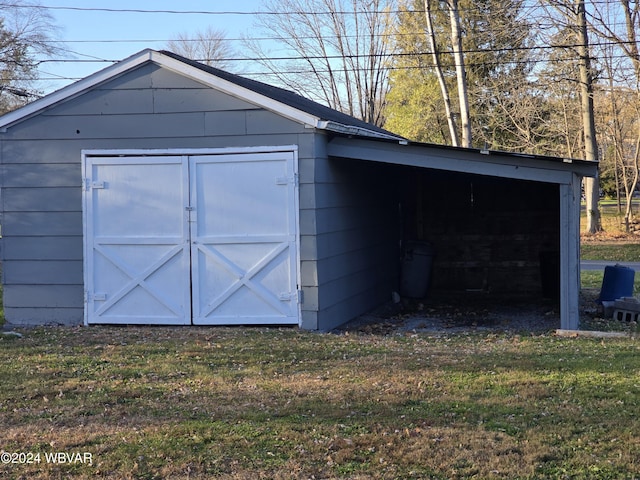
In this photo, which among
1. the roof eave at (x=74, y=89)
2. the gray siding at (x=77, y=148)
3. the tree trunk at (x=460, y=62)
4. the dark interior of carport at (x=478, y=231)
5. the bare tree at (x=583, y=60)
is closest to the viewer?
the gray siding at (x=77, y=148)

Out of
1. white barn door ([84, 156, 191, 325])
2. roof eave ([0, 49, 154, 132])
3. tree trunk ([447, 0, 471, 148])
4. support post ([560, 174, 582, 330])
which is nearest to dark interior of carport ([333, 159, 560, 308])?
support post ([560, 174, 582, 330])

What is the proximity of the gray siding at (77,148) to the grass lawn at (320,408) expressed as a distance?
1410mm

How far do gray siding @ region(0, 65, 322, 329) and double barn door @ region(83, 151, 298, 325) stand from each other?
179mm

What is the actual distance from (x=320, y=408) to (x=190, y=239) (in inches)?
170

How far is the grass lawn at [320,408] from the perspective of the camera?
4457mm

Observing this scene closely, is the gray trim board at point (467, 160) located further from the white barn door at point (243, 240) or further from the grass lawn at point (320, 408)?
the grass lawn at point (320, 408)

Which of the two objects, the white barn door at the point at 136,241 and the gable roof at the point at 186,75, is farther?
the white barn door at the point at 136,241

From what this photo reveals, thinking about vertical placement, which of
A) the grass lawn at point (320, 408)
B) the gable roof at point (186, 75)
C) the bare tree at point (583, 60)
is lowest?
the grass lawn at point (320, 408)

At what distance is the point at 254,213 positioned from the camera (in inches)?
368

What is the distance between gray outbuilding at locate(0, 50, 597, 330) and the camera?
363 inches

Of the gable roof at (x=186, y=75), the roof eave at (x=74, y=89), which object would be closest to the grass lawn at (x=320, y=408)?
the gable roof at (x=186, y=75)

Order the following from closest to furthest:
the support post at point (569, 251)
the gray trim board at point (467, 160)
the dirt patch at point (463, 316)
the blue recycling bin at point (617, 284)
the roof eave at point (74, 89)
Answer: the gray trim board at point (467, 160) < the support post at point (569, 251) < the roof eave at point (74, 89) < the dirt patch at point (463, 316) < the blue recycling bin at point (617, 284)

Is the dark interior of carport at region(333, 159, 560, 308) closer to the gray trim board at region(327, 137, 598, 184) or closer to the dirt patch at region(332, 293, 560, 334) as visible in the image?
the dirt patch at region(332, 293, 560, 334)

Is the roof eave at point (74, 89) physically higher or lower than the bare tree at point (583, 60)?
lower
